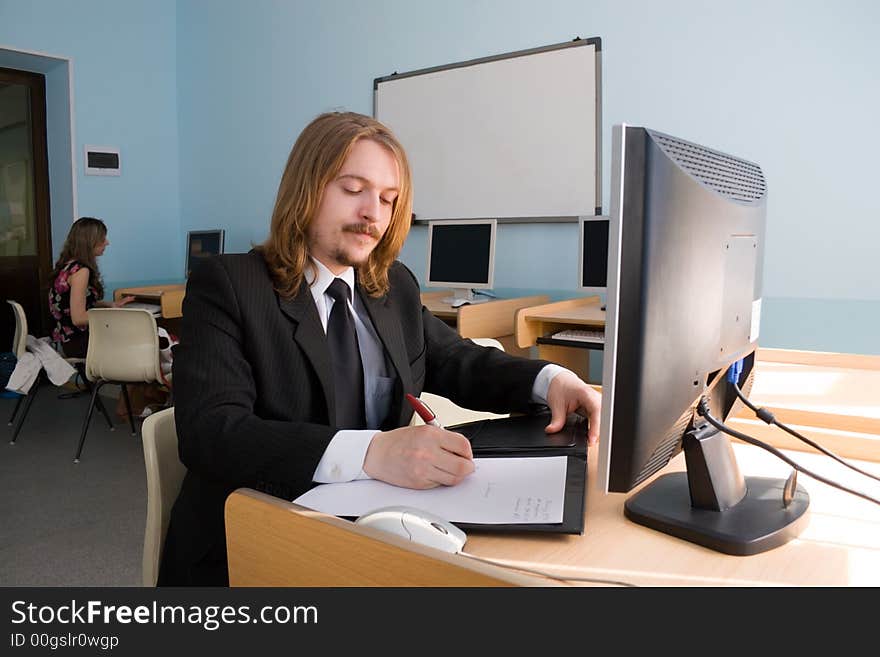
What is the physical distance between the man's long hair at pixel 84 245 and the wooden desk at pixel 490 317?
2.18m

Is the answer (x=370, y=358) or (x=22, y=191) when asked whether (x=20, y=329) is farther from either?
(x=370, y=358)

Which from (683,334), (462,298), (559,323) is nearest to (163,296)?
(462,298)

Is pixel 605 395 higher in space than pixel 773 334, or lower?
higher

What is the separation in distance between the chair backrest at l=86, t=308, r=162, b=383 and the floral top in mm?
674

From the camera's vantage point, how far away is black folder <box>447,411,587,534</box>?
0.81 m

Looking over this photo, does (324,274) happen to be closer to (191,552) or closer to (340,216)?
(340,216)

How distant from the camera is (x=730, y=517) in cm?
83

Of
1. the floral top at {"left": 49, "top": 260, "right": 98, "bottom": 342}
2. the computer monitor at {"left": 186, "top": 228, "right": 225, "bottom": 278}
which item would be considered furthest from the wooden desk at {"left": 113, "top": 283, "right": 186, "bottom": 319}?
the floral top at {"left": 49, "top": 260, "right": 98, "bottom": 342}

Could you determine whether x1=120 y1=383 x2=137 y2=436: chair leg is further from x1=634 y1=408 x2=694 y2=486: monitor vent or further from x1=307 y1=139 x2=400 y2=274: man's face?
x1=634 y1=408 x2=694 y2=486: monitor vent

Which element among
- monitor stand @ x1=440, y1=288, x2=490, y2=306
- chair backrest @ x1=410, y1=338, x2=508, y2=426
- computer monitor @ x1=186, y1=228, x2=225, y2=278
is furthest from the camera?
computer monitor @ x1=186, y1=228, x2=225, y2=278

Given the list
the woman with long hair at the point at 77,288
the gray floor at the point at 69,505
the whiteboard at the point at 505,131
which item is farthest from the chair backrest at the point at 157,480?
the woman with long hair at the point at 77,288

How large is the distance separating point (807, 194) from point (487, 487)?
2731mm

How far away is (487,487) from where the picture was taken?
3.02ft
